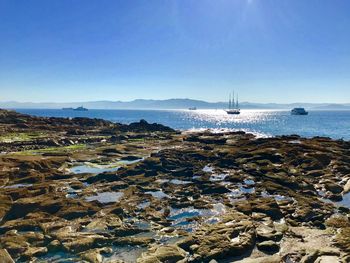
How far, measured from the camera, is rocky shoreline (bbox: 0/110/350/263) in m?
24.5

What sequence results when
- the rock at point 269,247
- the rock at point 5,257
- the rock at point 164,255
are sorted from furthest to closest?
the rock at point 269,247 → the rock at point 164,255 → the rock at point 5,257

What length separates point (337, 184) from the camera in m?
42.2

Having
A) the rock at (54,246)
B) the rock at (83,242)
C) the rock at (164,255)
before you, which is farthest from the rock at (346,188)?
the rock at (54,246)

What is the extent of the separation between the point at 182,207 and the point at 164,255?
1197cm

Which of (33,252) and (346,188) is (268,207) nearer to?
(346,188)

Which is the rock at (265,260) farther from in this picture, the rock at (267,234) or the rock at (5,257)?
the rock at (5,257)

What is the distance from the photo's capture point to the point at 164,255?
23219 mm

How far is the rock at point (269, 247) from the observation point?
2492 centimetres

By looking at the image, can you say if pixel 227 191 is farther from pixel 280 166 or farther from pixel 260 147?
pixel 260 147

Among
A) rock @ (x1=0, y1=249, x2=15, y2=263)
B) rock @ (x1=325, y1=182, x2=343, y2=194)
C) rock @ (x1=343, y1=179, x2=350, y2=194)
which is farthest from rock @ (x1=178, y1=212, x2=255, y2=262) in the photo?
rock @ (x1=343, y1=179, x2=350, y2=194)

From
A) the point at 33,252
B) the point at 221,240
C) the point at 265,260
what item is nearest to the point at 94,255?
the point at 33,252

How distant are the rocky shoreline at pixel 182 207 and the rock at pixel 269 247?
0.08 meters

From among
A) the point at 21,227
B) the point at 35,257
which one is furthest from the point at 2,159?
the point at 35,257

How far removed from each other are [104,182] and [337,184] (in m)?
31.3
